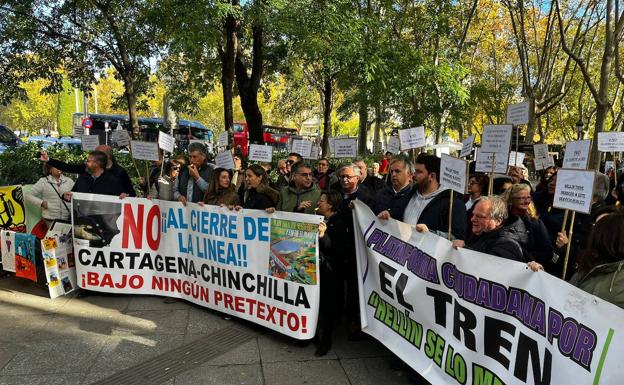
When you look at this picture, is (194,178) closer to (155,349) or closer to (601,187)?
(155,349)

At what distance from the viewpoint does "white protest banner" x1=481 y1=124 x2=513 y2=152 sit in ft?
15.9

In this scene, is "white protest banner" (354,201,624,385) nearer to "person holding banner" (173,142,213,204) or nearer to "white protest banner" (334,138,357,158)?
"person holding banner" (173,142,213,204)

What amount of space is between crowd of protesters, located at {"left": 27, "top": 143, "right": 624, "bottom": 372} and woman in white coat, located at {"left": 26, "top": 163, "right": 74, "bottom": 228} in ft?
0.04

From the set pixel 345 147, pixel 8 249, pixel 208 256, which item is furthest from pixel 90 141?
pixel 345 147

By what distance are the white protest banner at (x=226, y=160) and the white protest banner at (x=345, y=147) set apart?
3.03 metres

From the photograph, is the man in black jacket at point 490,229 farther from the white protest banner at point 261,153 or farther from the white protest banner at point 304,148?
the white protest banner at point 304,148

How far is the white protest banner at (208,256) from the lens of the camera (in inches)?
156

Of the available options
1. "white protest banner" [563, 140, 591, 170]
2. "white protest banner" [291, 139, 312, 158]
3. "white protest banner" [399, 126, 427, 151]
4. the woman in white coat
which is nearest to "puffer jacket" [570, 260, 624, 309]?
"white protest banner" [563, 140, 591, 170]

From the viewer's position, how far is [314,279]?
3.90 m

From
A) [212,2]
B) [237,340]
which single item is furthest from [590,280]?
[212,2]

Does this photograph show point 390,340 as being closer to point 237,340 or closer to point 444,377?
point 444,377

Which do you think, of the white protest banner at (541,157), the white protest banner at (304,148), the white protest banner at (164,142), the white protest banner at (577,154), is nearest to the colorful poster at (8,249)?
the white protest banner at (164,142)

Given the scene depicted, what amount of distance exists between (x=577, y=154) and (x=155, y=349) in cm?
490

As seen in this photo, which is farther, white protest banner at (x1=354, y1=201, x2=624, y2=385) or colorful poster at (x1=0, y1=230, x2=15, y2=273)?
colorful poster at (x1=0, y1=230, x2=15, y2=273)
